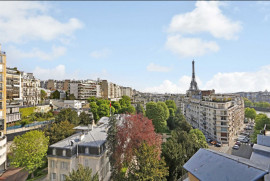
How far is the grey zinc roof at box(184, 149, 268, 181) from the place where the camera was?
11688 millimetres

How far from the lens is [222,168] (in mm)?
13422

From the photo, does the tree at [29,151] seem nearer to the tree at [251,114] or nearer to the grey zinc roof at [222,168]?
the grey zinc roof at [222,168]

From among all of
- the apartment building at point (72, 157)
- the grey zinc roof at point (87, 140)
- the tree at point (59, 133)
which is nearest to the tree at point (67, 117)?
the tree at point (59, 133)

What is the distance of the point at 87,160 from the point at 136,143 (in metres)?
7.57

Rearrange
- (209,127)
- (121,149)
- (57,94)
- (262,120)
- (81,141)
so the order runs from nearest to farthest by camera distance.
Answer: (121,149)
(81,141)
(262,120)
(209,127)
(57,94)

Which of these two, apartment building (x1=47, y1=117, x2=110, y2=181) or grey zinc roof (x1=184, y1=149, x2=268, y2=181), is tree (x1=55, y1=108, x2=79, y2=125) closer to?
apartment building (x1=47, y1=117, x2=110, y2=181)

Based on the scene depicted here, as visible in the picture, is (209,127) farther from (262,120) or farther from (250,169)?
(250,169)

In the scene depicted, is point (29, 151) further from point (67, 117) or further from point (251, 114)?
point (251, 114)

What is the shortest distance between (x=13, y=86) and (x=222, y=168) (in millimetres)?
66764

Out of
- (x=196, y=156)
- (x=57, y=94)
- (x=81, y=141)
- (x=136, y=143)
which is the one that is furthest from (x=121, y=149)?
(x=57, y=94)

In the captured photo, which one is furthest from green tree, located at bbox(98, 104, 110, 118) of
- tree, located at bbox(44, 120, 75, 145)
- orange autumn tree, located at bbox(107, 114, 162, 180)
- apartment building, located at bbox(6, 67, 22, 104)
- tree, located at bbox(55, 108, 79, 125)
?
orange autumn tree, located at bbox(107, 114, 162, 180)

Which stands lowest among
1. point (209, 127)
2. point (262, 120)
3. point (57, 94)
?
point (209, 127)

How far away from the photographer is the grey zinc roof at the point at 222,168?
11688mm

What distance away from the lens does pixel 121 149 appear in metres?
22.8
